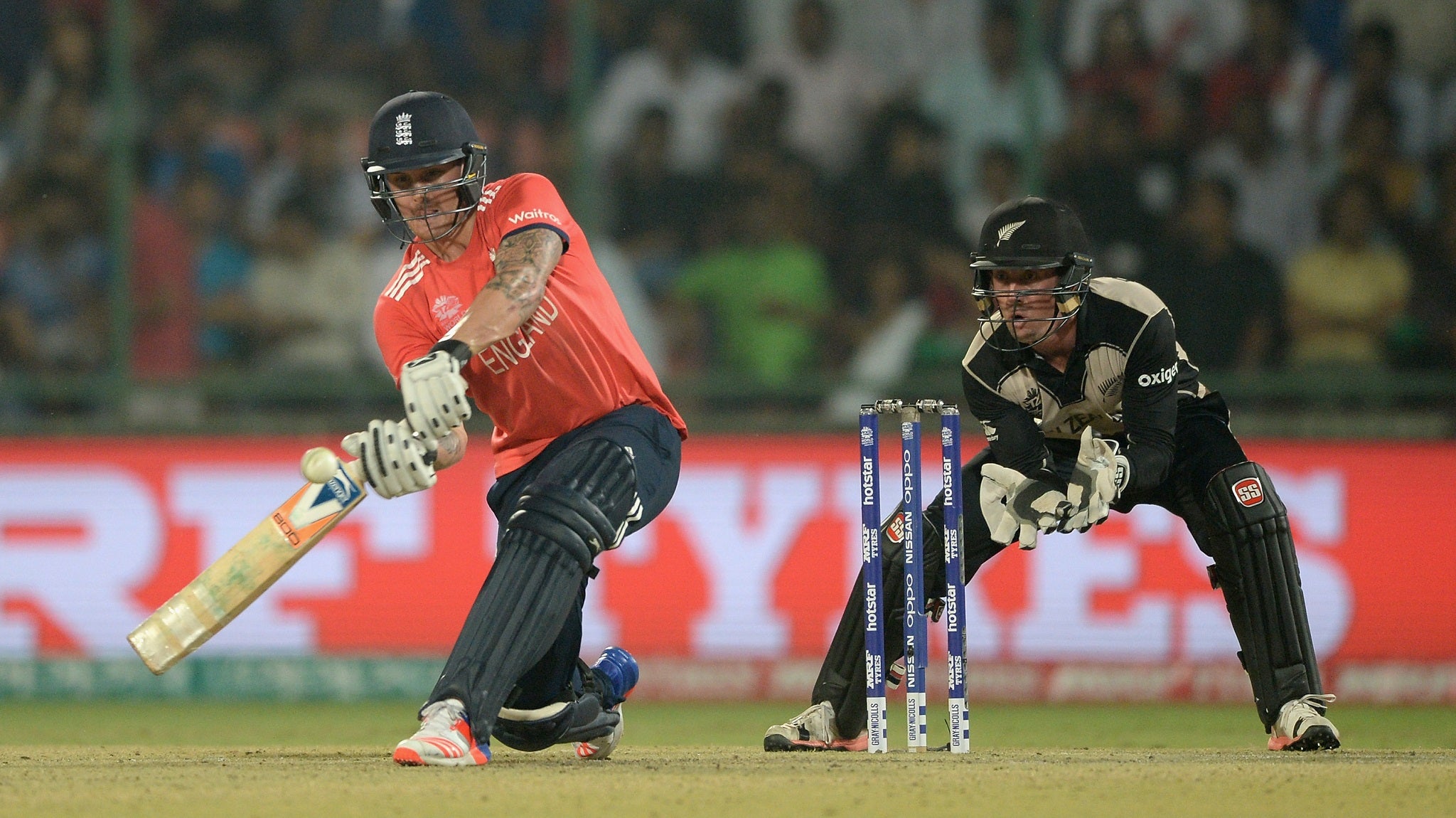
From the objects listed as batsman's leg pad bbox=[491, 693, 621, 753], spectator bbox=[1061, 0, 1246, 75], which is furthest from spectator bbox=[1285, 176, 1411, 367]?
batsman's leg pad bbox=[491, 693, 621, 753]

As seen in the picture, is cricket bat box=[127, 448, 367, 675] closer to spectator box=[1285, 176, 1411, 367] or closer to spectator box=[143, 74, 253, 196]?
spectator box=[143, 74, 253, 196]

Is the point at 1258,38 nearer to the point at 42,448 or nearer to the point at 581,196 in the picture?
the point at 581,196

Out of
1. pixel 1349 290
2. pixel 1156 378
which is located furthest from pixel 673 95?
pixel 1156 378

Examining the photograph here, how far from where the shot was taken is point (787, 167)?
381 inches

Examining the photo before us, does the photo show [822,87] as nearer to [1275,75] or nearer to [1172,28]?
[1172,28]

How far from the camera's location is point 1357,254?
9281mm

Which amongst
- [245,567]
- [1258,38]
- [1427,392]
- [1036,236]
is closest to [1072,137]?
[1258,38]

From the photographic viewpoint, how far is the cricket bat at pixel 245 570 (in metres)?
4.75

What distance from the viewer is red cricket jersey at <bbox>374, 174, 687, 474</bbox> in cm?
502

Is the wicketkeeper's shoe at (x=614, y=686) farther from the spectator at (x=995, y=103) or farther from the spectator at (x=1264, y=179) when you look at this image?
the spectator at (x=1264, y=179)

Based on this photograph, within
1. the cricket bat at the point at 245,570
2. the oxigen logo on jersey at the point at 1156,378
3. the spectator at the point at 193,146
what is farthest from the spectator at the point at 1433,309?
the cricket bat at the point at 245,570

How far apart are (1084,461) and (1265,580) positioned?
80 centimetres

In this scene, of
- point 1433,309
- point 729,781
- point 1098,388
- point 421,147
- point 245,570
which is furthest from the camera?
point 1433,309

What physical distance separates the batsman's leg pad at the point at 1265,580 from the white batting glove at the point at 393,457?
7.80ft
